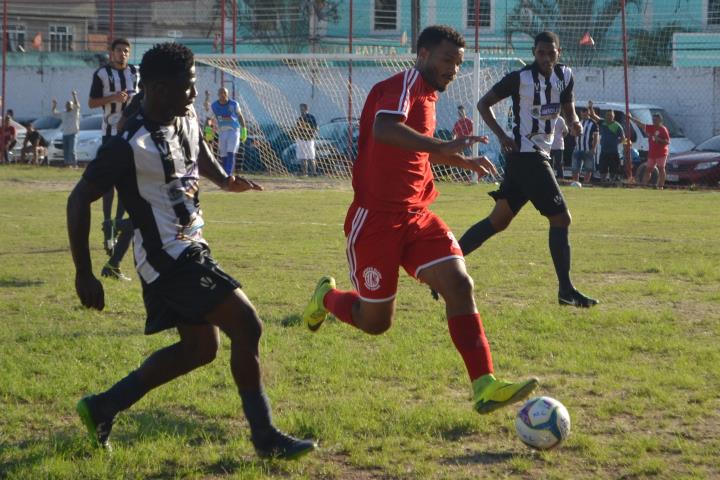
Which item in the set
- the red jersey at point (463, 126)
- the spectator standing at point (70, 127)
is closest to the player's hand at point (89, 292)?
the red jersey at point (463, 126)

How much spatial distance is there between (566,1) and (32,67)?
17930mm

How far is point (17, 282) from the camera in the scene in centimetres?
938

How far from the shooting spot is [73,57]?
119 ft

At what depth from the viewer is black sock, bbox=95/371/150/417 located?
15.4 feet

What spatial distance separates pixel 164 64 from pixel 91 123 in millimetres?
27858

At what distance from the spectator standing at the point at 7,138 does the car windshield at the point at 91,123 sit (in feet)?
8.92

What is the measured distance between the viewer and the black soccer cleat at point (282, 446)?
4.50 meters

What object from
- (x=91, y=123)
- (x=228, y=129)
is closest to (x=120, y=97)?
(x=228, y=129)

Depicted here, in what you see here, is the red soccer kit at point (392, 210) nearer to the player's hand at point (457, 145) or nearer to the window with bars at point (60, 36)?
the player's hand at point (457, 145)

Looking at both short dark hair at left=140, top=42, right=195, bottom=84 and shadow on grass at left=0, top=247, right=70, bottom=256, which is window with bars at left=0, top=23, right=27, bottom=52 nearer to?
shadow on grass at left=0, top=247, right=70, bottom=256

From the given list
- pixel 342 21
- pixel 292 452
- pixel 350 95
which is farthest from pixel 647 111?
pixel 292 452

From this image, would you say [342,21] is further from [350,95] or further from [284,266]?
[284,266]

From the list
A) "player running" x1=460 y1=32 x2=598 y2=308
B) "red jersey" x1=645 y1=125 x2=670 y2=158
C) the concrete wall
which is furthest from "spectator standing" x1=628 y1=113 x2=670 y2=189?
"player running" x1=460 y1=32 x2=598 y2=308

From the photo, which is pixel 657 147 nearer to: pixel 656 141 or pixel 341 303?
pixel 656 141
